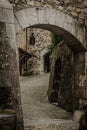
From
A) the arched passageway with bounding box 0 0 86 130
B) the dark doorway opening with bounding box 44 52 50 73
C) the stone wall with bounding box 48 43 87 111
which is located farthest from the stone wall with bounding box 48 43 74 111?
the dark doorway opening with bounding box 44 52 50 73

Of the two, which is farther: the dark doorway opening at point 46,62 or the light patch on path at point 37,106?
the dark doorway opening at point 46,62

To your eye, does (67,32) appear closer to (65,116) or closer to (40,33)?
(65,116)

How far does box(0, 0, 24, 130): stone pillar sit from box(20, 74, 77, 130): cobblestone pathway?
190cm

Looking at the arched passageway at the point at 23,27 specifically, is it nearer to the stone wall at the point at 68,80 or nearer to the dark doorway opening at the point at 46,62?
the stone wall at the point at 68,80

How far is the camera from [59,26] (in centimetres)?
669

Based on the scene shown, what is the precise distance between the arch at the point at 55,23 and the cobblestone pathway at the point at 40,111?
2128mm

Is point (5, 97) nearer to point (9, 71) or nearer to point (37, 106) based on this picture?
point (9, 71)

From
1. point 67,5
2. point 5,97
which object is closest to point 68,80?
point 67,5

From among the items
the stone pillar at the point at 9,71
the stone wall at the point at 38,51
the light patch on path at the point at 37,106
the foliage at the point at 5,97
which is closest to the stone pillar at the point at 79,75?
the light patch on path at the point at 37,106

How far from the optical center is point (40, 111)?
9.54 metres

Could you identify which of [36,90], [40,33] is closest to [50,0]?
[36,90]

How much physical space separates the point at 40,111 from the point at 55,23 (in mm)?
3935

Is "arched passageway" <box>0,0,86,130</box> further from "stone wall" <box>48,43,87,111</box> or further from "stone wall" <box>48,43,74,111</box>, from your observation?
"stone wall" <box>48,43,74,111</box>

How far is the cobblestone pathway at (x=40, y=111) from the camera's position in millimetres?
6461
